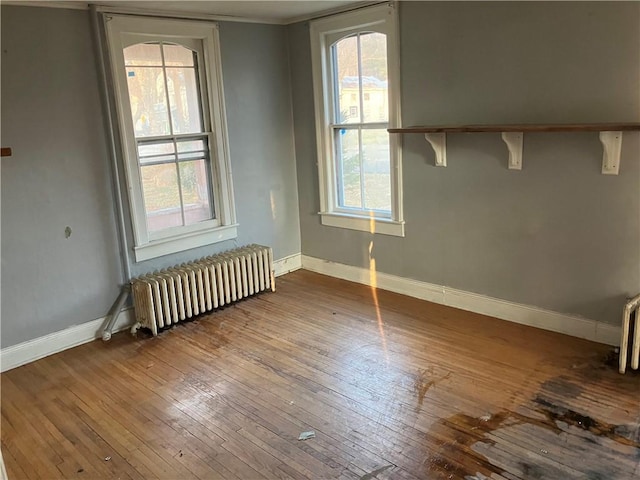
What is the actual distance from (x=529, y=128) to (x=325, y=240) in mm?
2432

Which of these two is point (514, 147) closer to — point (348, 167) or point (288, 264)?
point (348, 167)

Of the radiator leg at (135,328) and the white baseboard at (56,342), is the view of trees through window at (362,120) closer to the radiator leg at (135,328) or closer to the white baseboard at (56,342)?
the radiator leg at (135,328)

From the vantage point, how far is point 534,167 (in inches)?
145

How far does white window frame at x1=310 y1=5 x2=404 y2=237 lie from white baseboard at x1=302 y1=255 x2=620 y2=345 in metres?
0.44

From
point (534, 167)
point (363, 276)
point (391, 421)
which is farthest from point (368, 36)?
point (391, 421)

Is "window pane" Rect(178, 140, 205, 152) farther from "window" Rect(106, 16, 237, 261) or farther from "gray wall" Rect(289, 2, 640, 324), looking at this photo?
"gray wall" Rect(289, 2, 640, 324)

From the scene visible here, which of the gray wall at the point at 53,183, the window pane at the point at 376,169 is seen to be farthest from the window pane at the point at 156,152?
the window pane at the point at 376,169

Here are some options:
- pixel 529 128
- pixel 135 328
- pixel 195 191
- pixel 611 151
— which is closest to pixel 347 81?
pixel 195 191

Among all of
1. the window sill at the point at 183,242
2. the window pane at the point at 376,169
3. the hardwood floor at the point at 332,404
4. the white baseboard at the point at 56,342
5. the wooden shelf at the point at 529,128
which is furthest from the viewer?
the window pane at the point at 376,169

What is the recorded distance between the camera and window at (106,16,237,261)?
4109mm

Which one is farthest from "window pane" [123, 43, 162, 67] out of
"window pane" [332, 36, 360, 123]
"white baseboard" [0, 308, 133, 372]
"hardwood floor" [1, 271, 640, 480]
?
"hardwood floor" [1, 271, 640, 480]

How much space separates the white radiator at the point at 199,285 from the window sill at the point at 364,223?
0.69m

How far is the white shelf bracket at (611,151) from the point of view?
3.25 m

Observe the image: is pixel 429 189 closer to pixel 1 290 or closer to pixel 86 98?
pixel 86 98
